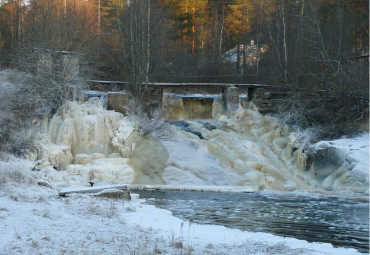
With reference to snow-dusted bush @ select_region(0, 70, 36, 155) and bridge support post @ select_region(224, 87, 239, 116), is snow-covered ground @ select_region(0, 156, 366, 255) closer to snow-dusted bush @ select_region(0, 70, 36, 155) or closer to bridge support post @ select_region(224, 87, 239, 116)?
snow-dusted bush @ select_region(0, 70, 36, 155)

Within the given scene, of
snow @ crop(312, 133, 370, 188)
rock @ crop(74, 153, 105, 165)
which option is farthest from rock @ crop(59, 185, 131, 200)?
snow @ crop(312, 133, 370, 188)

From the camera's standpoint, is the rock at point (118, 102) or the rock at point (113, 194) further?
the rock at point (118, 102)

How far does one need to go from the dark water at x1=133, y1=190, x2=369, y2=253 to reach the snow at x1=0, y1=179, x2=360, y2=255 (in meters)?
1.12

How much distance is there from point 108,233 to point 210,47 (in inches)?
1080

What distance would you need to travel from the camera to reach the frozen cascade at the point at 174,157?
49.5 feet

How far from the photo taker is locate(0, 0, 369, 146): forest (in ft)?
62.0

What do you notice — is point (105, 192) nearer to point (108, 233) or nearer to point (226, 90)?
point (108, 233)

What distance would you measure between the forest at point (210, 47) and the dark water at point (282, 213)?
6514 millimetres

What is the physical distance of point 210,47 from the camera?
32.9 metres

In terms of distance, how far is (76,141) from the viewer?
647 inches

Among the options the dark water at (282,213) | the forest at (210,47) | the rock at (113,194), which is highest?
the forest at (210,47)

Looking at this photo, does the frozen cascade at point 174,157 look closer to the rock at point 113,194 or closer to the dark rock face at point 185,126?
the dark rock face at point 185,126

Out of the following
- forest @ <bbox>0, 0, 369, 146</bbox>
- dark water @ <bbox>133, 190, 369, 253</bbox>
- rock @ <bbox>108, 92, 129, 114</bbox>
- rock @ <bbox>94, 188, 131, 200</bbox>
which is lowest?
dark water @ <bbox>133, 190, 369, 253</bbox>

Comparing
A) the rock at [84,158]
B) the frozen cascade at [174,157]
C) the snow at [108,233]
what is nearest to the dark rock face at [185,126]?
the frozen cascade at [174,157]
